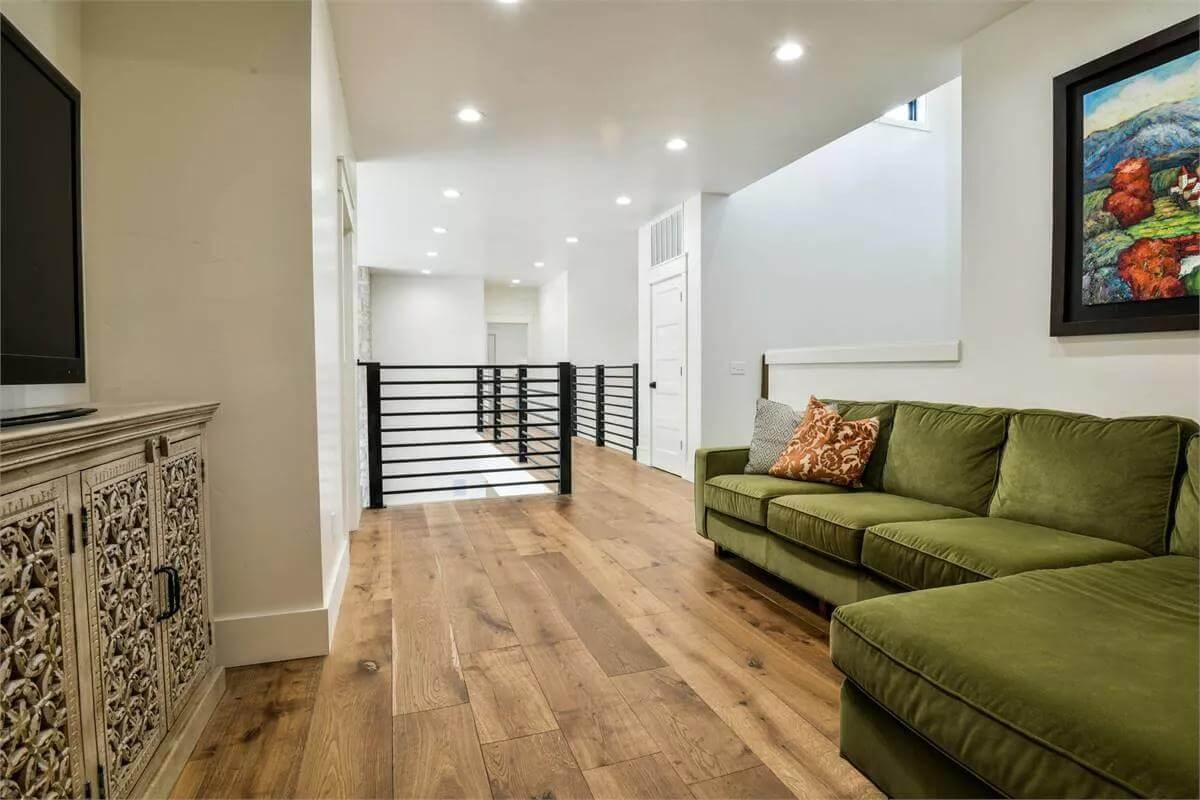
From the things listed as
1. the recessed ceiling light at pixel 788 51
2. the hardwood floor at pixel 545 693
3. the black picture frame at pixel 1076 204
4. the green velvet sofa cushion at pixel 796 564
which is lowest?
the hardwood floor at pixel 545 693

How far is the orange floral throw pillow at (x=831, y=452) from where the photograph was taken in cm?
280

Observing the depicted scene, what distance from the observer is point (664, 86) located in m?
3.24

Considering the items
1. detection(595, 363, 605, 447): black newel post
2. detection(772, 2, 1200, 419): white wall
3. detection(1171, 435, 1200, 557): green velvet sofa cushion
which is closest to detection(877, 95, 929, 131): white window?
detection(772, 2, 1200, 419): white wall

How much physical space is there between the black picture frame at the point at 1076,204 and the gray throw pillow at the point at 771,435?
44.2 inches

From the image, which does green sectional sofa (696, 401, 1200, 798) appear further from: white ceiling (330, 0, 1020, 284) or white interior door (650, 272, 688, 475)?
white interior door (650, 272, 688, 475)

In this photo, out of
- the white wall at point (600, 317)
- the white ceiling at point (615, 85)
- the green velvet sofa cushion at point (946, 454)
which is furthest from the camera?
the white wall at point (600, 317)

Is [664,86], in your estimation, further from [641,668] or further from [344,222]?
[641,668]

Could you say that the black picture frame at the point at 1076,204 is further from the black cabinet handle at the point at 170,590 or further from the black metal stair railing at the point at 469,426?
the black cabinet handle at the point at 170,590

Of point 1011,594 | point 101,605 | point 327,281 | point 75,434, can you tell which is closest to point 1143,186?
point 1011,594

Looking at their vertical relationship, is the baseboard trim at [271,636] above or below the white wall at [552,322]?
below

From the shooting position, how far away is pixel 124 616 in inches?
51.0

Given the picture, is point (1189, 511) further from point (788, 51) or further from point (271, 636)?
point (271, 636)

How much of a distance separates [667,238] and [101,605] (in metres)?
5.34

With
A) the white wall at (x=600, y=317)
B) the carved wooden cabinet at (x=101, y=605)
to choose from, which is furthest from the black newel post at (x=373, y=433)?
the white wall at (x=600, y=317)
